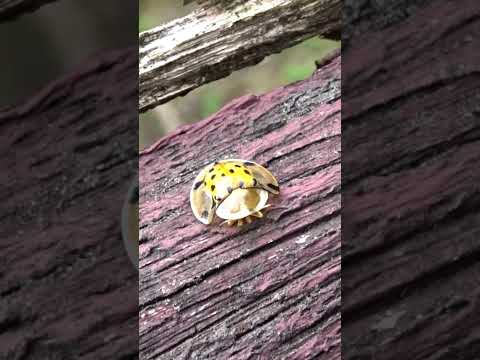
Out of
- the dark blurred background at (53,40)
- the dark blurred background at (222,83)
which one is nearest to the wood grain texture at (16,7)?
the dark blurred background at (53,40)

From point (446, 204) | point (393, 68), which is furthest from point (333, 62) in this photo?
point (446, 204)

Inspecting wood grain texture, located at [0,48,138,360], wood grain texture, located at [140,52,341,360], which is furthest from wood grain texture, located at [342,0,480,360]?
wood grain texture, located at [0,48,138,360]

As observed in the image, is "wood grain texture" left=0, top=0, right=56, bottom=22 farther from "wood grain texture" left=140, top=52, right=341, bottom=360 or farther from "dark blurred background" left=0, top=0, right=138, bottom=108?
"wood grain texture" left=140, top=52, right=341, bottom=360

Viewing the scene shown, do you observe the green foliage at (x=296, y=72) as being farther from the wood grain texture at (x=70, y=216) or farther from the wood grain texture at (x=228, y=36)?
the wood grain texture at (x=70, y=216)

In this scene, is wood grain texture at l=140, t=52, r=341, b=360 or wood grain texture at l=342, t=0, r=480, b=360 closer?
wood grain texture at l=140, t=52, r=341, b=360

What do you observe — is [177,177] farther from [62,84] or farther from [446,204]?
[446,204]

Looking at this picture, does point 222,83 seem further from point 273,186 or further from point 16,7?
point 16,7

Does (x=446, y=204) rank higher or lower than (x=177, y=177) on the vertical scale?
lower
